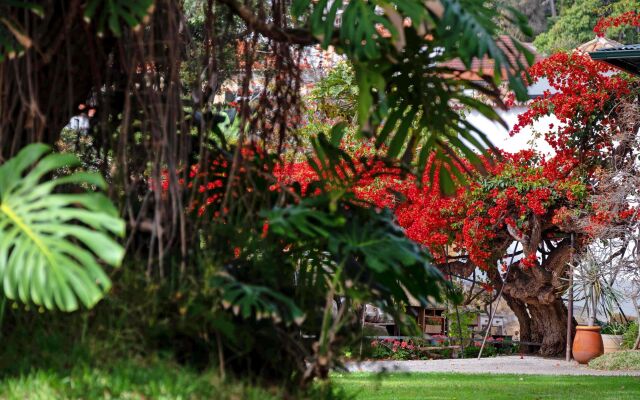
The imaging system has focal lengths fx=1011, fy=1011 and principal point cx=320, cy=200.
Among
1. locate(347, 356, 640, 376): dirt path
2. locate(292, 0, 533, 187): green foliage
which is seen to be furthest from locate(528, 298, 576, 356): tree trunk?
locate(292, 0, 533, 187): green foliage

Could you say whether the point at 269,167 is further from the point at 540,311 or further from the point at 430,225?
the point at 540,311

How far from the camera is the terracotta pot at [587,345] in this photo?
46.0 ft

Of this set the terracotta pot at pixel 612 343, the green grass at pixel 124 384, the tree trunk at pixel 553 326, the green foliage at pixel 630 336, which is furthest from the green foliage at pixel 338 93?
the green grass at pixel 124 384

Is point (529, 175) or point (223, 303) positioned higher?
point (529, 175)

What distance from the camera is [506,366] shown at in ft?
44.2

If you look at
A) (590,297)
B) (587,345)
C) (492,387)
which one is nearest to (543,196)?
(590,297)

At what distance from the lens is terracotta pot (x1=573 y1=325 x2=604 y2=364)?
46.0ft

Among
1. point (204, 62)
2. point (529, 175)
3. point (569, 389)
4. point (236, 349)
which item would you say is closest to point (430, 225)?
point (529, 175)

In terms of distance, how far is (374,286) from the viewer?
420 cm

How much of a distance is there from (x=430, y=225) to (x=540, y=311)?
8.36ft

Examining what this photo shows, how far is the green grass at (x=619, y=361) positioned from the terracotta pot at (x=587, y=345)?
702 mm

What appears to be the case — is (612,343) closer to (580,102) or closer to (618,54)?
(580,102)

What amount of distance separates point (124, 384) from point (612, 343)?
12.4 m

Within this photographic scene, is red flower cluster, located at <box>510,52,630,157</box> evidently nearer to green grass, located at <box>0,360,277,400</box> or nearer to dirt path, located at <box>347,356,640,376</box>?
dirt path, located at <box>347,356,640,376</box>
